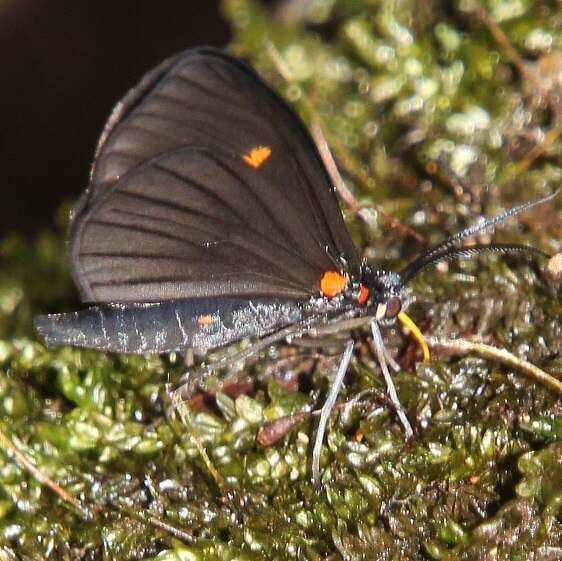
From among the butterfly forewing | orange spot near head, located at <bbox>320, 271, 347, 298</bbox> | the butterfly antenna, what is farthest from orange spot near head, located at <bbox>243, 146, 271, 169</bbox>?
the butterfly antenna

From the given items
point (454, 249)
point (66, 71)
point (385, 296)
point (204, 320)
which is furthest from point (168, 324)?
point (66, 71)

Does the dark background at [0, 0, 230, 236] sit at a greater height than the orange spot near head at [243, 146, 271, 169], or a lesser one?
greater

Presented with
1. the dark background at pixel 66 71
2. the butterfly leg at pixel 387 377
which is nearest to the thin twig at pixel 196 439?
the butterfly leg at pixel 387 377

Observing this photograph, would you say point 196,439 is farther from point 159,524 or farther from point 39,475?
point 39,475

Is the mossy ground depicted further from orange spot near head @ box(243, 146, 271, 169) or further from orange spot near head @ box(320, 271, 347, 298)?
orange spot near head @ box(243, 146, 271, 169)

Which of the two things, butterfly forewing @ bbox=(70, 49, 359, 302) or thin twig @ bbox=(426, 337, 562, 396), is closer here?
thin twig @ bbox=(426, 337, 562, 396)

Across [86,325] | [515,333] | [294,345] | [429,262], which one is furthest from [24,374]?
[515,333]

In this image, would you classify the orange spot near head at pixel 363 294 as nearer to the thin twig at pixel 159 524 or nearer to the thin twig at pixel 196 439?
the thin twig at pixel 196 439
